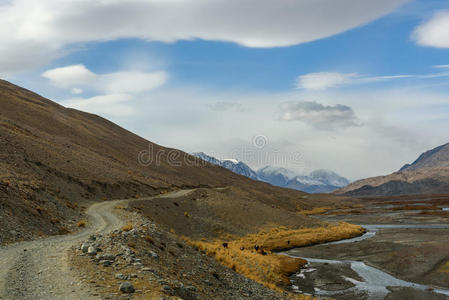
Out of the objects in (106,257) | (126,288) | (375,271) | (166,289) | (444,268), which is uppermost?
(106,257)

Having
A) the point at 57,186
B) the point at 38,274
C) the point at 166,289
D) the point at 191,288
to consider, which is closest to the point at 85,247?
the point at 38,274

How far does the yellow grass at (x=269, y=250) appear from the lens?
35812 millimetres

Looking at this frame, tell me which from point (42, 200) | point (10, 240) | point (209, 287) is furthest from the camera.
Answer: point (42, 200)

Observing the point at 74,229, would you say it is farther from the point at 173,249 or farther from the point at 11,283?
the point at 11,283

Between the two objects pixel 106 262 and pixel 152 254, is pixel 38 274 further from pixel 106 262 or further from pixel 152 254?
pixel 152 254

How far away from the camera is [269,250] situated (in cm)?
5703

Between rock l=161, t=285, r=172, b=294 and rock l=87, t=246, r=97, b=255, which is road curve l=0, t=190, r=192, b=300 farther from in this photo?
rock l=161, t=285, r=172, b=294

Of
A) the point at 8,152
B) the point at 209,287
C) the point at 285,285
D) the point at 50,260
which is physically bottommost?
the point at 285,285

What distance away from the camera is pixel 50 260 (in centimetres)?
1883

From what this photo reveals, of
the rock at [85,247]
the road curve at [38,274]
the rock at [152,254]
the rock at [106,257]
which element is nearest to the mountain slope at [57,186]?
the road curve at [38,274]

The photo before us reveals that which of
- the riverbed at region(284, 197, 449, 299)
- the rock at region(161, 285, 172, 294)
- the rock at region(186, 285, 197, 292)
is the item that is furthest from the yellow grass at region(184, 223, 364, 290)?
the rock at region(161, 285, 172, 294)

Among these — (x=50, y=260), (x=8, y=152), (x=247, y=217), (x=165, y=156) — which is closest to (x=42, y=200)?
(x=8, y=152)

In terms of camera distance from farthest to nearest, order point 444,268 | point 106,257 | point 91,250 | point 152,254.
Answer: point 444,268, point 152,254, point 91,250, point 106,257

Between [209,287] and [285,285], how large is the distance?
15680 millimetres
